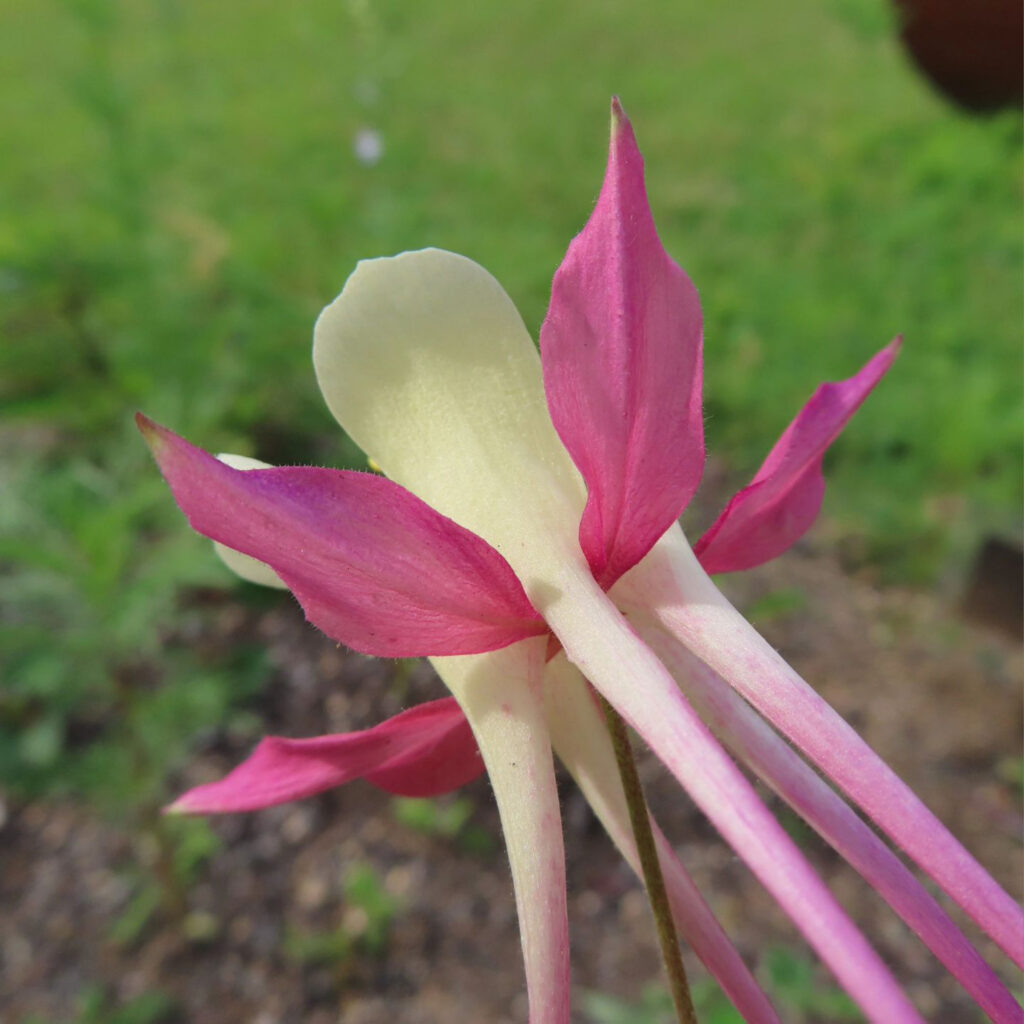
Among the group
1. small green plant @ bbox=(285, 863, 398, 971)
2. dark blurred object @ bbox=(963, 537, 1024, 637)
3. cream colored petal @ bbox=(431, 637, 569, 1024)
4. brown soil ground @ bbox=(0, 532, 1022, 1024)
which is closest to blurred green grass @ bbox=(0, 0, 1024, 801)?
dark blurred object @ bbox=(963, 537, 1024, 637)

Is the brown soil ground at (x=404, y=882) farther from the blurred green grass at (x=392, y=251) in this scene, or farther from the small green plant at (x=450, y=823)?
the blurred green grass at (x=392, y=251)

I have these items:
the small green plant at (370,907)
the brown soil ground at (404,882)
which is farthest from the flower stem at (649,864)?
the small green plant at (370,907)

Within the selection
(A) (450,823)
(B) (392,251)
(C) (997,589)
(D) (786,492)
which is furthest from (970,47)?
(D) (786,492)

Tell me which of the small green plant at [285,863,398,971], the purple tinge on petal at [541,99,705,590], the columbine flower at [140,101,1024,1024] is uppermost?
the purple tinge on petal at [541,99,705,590]

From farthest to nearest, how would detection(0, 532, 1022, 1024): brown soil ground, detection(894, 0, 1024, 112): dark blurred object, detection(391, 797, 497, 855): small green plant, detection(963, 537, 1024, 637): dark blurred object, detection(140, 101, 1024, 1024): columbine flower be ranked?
1. detection(894, 0, 1024, 112): dark blurred object
2. detection(963, 537, 1024, 637): dark blurred object
3. detection(391, 797, 497, 855): small green plant
4. detection(0, 532, 1022, 1024): brown soil ground
5. detection(140, 101, 1024, 1024): columbine flower

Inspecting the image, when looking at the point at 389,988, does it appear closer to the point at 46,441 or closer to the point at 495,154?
the point at 46,441

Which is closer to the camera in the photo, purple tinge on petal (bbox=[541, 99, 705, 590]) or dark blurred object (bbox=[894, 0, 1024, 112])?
purple tinge on petal (bbox=[541, 99, 705, 590])

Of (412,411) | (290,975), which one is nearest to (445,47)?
(290,975)

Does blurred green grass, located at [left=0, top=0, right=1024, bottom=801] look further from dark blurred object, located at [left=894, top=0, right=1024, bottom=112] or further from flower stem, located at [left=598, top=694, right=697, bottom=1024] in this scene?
flower stem, located at [left=598, top=694, right=697, bottom=1024]
